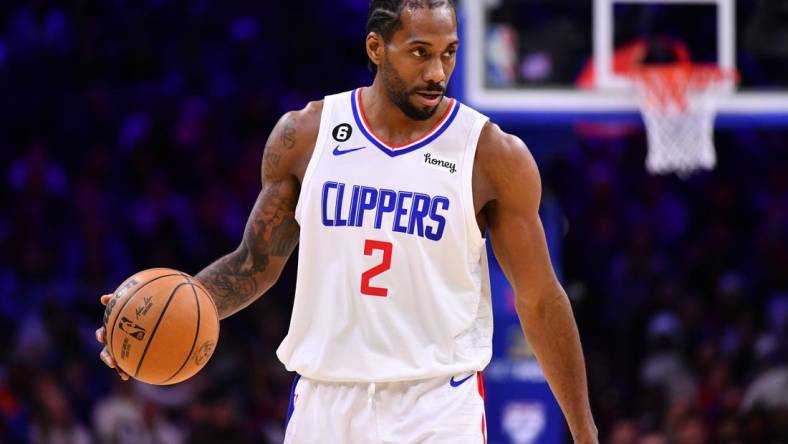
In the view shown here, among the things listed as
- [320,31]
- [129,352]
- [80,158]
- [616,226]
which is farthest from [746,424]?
[129,352]

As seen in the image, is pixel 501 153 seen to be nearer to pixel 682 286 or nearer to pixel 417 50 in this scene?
pixel 417 50

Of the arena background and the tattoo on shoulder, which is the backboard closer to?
A: the arena background

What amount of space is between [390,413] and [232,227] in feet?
24.3

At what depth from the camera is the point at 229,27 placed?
11.5 m

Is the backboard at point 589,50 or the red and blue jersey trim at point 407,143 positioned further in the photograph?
the backboard at point 589,50

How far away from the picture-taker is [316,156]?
3.70 metres

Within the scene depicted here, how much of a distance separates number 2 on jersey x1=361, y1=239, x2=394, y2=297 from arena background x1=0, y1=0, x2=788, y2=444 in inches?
194

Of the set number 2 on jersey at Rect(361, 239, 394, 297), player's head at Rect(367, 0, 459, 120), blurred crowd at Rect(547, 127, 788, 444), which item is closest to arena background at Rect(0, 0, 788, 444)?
blurred crowd at Rect(547, 127, 788, 444)

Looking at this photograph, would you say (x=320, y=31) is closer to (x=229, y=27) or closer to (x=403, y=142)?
(x=229, y=27)

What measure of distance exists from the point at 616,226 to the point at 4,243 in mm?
5232

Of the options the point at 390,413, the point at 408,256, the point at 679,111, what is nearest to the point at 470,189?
the point at 408,256

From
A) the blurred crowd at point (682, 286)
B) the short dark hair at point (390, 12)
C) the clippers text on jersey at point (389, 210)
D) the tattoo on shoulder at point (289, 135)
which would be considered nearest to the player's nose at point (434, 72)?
the short dark hair at point (390, 12)

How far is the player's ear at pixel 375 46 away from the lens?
3.72 meters

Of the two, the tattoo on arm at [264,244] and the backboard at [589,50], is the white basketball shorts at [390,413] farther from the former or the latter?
the backboard at [589,50]
